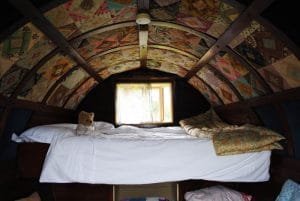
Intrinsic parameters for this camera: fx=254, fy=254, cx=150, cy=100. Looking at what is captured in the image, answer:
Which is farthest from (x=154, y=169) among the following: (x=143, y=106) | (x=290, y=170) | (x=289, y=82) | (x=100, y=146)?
(x=143, y=106)

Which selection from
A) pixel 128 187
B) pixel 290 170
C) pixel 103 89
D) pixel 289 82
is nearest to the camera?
pixel 289 82

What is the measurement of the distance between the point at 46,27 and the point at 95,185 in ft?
6.24

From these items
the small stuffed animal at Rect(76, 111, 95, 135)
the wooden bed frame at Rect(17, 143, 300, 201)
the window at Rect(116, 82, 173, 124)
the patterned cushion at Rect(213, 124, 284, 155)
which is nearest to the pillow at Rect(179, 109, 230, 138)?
the window at Rect(116, 82, 173, 124)

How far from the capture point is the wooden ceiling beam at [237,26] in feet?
5.93

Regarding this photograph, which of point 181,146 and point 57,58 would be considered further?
point 57,58

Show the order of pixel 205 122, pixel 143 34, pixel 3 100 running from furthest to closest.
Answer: pixel 205 122 < pixel 143 34 < pixel 3 100

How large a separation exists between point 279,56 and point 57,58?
246 cm

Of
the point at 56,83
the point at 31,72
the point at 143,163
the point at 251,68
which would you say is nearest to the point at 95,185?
the point at 143,163

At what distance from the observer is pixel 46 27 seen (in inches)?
88.6

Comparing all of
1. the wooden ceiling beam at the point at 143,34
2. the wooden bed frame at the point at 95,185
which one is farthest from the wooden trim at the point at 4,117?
the wooden ceiling beam at the point at 143,34

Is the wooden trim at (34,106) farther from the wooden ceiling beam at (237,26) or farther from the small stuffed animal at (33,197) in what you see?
the wooden ceiling beam at (237,26)

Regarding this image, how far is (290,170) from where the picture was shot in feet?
8.77

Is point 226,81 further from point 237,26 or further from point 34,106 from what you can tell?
point 34,106

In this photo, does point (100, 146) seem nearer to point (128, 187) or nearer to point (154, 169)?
point (154, 169)
